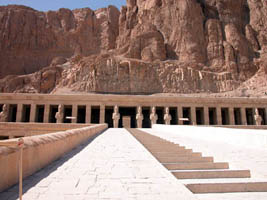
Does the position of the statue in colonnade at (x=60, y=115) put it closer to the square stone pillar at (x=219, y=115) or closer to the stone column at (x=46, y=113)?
the stone column at (x=46, y=113)

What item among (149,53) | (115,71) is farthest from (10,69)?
(149,53)

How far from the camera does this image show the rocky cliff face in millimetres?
49344

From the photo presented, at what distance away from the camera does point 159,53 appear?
176 feet

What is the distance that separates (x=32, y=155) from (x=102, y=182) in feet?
5.02

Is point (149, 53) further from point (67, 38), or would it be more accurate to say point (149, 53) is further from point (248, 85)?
point (67, 38)

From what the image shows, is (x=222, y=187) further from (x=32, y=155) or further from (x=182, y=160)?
(x=32, y=155)

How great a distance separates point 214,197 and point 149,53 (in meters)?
51.9

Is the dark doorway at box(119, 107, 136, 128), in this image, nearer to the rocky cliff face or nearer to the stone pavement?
the rocky cliff face

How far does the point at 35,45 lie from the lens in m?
70.7

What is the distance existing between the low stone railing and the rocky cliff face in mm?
42396

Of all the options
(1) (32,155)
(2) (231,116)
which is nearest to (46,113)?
(2) (231,116)

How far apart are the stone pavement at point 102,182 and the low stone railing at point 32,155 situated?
15cm

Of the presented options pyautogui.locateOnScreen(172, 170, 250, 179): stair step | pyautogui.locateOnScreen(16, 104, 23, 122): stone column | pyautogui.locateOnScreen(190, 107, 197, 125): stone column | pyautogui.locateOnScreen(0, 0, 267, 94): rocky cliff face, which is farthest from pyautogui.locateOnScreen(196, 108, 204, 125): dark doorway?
pyautogui.locateOnScreen(172, 170, 250, 179): stair step

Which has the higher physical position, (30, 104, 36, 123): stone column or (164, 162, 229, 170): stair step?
(30, 104, 36, 123): stone column
